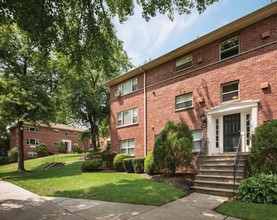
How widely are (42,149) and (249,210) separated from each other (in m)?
36.5

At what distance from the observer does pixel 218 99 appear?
39.4 feet

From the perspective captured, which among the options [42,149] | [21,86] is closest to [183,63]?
[21,86]

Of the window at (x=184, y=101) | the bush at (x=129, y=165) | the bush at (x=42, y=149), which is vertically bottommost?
the bush at (x=42, y=149)

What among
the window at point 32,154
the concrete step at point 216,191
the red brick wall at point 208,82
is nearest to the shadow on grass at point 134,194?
the concrete step at point 216,191

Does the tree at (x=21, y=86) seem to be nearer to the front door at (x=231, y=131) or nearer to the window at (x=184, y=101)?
the window at (x=184, y=101)

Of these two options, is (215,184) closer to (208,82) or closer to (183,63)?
Answer: (208,82)

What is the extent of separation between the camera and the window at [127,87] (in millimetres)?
17875

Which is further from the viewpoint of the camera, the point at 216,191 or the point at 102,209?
the point at 216,191

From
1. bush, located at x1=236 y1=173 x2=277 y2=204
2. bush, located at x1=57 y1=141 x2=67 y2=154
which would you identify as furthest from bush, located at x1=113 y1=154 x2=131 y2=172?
bush, located at x1=57 y1=141 x2=67 y2=154

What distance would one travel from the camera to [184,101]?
45.8 feet

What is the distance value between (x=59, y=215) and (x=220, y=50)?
1125 centimetres

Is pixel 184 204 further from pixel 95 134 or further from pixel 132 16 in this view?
pixel 95 134

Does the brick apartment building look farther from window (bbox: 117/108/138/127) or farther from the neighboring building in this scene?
the neighboring building

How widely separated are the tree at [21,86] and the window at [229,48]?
12434 mm
